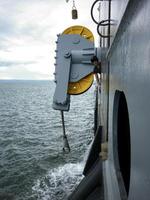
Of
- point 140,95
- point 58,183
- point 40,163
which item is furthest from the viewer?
point 40,163

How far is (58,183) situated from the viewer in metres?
11.2

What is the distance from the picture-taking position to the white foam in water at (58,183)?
10.2 m

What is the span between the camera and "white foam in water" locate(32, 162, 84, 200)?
10.2m

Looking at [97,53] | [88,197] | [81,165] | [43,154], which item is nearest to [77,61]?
[97,53]

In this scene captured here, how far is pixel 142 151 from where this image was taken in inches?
48.7

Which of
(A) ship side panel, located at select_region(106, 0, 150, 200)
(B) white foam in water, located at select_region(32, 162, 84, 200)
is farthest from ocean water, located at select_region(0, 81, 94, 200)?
(A) ship side panel, located at select_region(106, 0, 150, 200)

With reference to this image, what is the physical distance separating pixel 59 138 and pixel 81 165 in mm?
7360

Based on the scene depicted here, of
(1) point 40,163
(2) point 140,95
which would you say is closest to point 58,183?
(1) point 40,163

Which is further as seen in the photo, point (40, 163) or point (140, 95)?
point (40, 163)

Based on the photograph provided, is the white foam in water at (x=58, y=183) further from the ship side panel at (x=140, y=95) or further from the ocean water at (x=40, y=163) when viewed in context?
the ship side panel at (x=140, y=95)

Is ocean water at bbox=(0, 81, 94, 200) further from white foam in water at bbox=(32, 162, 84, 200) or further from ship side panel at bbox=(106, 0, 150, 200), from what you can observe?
ship side panel at bbox=(106, 0, 150, 200)

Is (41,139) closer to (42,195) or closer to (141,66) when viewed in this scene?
(42,195)

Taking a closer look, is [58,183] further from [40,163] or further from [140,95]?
[140,95]

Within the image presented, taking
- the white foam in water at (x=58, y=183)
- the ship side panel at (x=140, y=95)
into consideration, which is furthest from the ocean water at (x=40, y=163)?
the ship side panel at (x=140, y=95)
